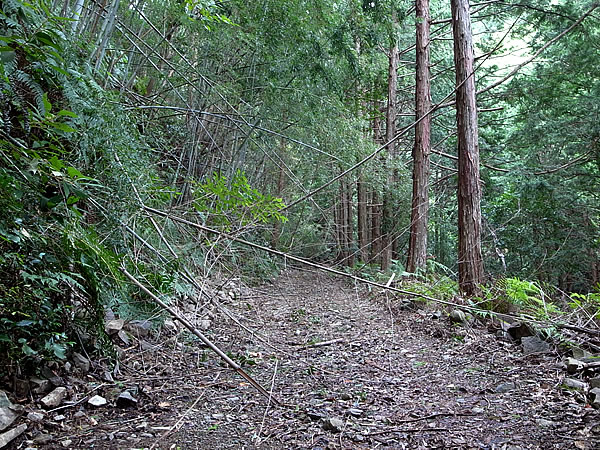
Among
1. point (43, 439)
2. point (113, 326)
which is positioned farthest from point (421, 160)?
point (43, 439)

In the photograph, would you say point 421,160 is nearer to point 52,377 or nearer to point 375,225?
point 375,225

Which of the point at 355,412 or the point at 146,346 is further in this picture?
the point at 146,346

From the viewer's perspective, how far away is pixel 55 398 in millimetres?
2088

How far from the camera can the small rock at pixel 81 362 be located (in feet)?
7.91

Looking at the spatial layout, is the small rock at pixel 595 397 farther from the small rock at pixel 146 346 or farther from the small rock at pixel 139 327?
the small rock at pixel 139 327

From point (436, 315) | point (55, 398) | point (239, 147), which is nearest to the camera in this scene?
point (55, 398)

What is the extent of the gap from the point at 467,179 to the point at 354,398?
3.57 metres

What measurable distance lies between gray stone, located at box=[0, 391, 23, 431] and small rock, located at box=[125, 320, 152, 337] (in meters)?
1.31

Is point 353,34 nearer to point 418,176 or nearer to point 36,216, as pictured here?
point 418,176

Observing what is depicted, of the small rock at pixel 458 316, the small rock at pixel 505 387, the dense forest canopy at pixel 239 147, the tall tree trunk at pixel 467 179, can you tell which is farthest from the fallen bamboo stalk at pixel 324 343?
the tall tree trunk at pixel 467 179


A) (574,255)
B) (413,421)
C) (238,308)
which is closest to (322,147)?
(238,308)

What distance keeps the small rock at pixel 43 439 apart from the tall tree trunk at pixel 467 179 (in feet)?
14.5

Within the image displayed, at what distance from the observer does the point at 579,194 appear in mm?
9461

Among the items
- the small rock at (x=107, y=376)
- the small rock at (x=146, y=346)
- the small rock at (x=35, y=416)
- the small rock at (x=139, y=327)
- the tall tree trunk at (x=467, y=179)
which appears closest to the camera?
the small rock at (x=35, y=416)
